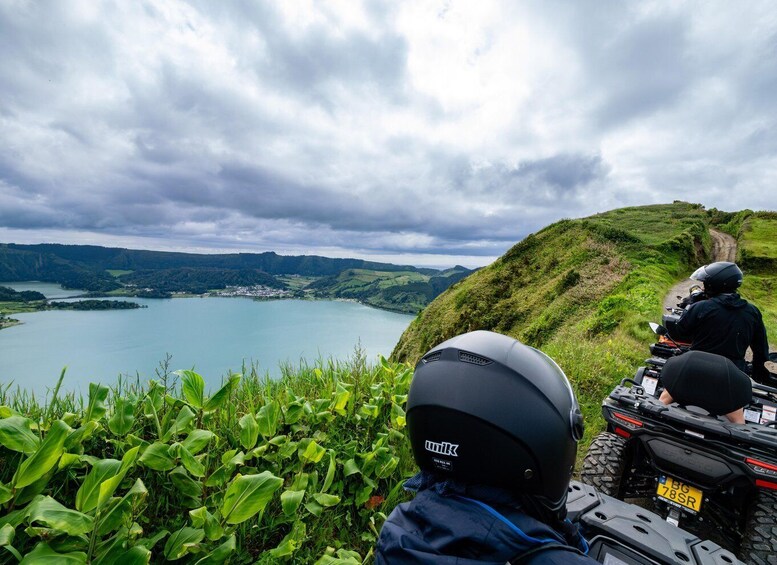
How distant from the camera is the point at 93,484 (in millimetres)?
1871

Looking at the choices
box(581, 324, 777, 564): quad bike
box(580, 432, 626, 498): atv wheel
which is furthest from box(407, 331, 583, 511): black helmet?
box(580, 432, 626, 498): atv wheel

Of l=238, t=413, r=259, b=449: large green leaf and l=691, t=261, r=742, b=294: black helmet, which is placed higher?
l=691, t=261, r=742, b=294: black helmet

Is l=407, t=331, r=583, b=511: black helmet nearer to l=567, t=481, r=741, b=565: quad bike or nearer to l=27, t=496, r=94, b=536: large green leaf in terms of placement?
l=567, t=481, r=741, b=565: quad bike

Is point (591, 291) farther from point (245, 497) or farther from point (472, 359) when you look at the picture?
point (245, 497)

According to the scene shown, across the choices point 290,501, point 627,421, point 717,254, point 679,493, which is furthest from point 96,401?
point 717,254

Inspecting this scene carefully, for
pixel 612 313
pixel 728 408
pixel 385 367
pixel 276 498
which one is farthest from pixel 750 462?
pixel 612 313

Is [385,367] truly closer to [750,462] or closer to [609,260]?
[750,462]

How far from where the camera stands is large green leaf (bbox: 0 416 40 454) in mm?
1891

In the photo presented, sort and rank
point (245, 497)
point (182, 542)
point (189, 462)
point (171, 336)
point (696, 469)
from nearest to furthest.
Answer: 1. point (182, 542)
2. point (245, 497)
3. point (189, 462)
4. point (696, 469)
5. point (171, 336)

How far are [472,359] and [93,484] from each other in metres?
2.07

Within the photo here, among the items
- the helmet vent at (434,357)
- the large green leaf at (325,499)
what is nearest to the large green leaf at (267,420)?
the large green leaf at (325,499)

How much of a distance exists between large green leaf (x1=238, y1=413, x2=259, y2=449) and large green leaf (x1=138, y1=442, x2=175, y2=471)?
0.50 m

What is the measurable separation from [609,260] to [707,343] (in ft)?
95.9

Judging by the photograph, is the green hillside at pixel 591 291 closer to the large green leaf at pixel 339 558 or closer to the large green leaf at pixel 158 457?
the large green leaf at pixel 339 558
